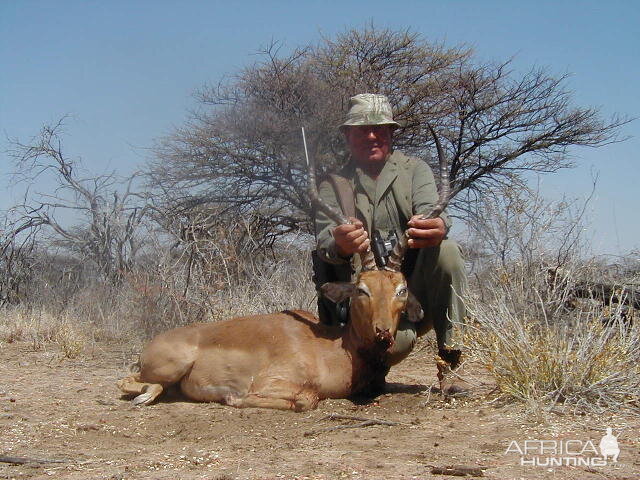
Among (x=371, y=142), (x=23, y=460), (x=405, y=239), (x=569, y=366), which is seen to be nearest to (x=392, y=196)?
(x=371, y=142)

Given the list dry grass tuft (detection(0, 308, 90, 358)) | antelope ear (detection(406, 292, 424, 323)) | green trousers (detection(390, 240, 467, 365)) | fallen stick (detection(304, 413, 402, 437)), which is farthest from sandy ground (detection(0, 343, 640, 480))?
dry grass tuft (detection(0, 308, 90, 358))

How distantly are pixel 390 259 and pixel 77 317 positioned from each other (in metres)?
6.19

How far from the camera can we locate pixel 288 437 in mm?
4367

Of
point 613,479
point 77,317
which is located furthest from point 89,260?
point 613,479

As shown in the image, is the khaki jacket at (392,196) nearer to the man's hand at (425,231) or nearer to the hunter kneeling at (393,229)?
the hunter kneeling at (393,229)

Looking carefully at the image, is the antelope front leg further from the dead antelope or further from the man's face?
the man's face

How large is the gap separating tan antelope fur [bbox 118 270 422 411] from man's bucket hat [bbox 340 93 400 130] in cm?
134

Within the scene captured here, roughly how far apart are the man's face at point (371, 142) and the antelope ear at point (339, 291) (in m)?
1.25

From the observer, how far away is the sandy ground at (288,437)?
142 inches

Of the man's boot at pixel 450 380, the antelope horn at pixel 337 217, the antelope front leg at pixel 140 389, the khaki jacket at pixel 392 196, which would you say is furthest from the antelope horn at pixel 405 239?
the antelope front leg at pixel 140 389

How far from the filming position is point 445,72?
13.9m

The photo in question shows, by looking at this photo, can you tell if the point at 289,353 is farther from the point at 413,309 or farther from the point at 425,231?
the point at 425,231

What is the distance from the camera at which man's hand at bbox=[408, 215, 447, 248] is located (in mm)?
5324

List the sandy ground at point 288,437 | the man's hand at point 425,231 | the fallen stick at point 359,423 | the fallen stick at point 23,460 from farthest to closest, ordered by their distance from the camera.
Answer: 1. the man's hand at point 425,231
2. the fallen stick at point 359,423
3. the fallen stick at point 23,460
4. the sandy ground at point 288,437
